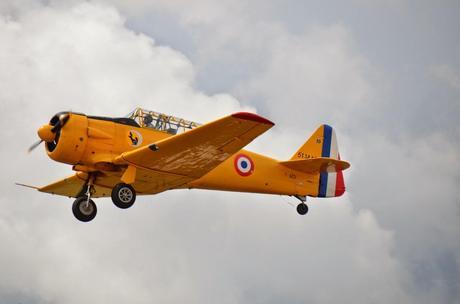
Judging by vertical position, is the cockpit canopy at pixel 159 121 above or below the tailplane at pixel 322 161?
below

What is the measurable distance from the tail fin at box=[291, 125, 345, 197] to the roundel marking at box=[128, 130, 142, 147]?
621 cm

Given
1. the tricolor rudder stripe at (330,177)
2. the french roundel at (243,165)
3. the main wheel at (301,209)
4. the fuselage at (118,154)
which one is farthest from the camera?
the tricolor rudder stripe at (330,177)

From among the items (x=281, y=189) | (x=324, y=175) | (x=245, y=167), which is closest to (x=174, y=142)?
(x=245, y=167)

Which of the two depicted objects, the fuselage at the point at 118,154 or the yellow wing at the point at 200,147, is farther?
the fuselage at the point at 118,154

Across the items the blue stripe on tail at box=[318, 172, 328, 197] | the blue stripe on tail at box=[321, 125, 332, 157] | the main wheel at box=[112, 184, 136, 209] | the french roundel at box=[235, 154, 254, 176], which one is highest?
the blue stripe on tail at box=[321, 125, 332, 157]

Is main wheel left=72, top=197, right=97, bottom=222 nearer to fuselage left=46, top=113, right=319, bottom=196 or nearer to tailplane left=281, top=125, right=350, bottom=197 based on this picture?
fuselage left=46, top=113, right=319, bottom=196

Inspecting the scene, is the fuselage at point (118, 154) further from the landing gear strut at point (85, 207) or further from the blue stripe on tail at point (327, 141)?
the blue stripe on tail at point (327, 141)

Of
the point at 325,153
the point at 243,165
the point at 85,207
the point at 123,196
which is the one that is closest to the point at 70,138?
the point at 123,196

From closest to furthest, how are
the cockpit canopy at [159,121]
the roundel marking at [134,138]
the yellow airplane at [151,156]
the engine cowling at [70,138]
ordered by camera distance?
the yellow airplane at [151,156] → the engine cowling at [70,138] → the roundel marking at [134,138] → the cockpit canopy at [159,121]

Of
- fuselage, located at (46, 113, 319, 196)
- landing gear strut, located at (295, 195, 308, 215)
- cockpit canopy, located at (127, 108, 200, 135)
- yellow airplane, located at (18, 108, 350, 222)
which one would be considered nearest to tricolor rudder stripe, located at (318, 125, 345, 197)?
landing gear strut, located at (295, 195, 308, 215)

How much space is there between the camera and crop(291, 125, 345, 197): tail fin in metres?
22.2

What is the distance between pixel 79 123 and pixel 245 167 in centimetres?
514

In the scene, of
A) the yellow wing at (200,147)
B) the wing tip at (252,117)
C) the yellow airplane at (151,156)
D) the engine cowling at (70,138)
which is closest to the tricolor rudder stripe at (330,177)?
the yellow airplane at (151,156)

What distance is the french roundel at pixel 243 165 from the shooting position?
64.3 feet
